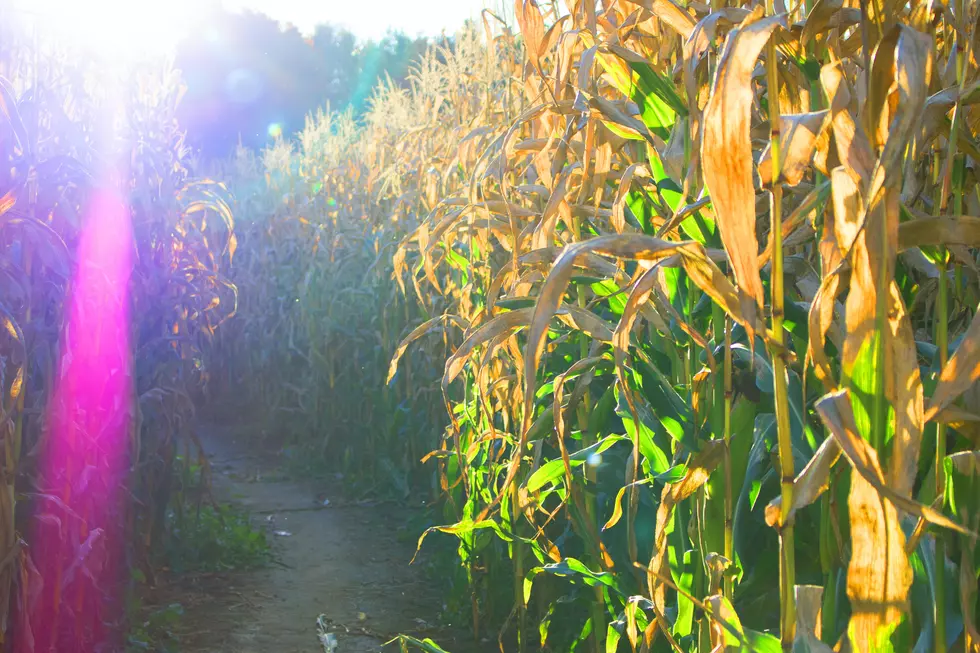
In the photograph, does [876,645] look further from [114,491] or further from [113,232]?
[113,232]

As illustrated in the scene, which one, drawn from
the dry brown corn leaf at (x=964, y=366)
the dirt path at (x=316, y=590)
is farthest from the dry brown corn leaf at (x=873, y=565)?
the dirt path at (x=316, y=590)

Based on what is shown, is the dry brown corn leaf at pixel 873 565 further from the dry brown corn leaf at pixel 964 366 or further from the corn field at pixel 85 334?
the corn field at pixel 85 334

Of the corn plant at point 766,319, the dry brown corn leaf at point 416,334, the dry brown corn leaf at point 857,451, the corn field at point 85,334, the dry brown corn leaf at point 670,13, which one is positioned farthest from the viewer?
the corn field at point 85,334

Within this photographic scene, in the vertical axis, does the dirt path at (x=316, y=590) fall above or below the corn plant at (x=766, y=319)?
below

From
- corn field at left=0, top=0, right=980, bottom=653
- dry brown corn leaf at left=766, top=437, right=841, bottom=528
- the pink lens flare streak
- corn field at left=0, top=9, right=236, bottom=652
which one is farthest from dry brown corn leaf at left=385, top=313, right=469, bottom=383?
dry brown corn leaf at left=766, top=437, right=841, bottom=528

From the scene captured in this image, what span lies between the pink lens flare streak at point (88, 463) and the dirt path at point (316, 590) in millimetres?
462

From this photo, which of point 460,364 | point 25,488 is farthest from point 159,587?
point 460,364

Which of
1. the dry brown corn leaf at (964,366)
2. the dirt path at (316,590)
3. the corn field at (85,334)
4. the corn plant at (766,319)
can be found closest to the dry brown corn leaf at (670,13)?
the corn plant at (766,319)

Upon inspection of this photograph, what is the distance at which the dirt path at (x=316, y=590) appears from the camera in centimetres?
383

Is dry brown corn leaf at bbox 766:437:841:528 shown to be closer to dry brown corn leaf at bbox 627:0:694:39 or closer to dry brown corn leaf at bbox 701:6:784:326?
dry brown corn leaf at bbox 701:6:784:326

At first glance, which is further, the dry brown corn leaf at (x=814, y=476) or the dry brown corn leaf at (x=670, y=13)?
the dry brown corn leaf at (x=670, y=13)

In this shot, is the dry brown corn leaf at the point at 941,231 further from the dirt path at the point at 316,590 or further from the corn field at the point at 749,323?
the dirt path at the point at 316,590

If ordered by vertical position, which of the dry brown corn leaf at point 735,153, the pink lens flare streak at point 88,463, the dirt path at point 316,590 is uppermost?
the dry brown corn leaf at point 735,153

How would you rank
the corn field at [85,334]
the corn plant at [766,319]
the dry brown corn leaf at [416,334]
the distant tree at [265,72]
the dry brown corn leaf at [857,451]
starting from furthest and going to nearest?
the distant tree at [265,72] < the corn field at [85,334] < the dry brown corn leaf at [416,334] < the corn plant at [766,319] < the dry brown corn leaf at [857,451]
